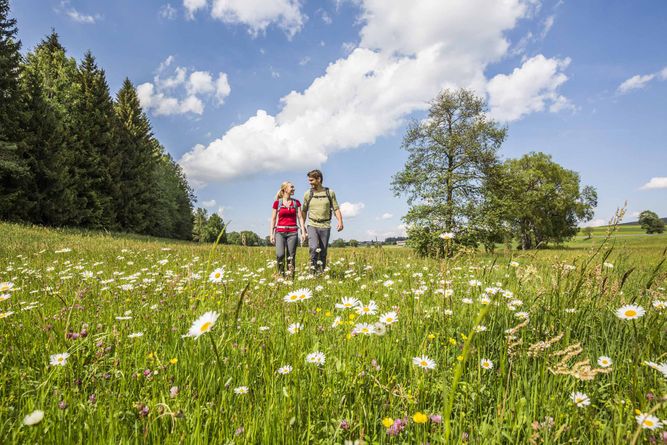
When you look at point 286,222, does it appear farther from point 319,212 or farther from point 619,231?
point 619,231

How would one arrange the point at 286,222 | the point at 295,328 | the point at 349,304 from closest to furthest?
1. the point at 295,328
2. the point at 349,304
3. the point at 286,222

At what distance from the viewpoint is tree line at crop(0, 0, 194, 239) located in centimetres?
2497

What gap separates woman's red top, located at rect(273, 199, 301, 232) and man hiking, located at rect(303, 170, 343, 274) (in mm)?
374

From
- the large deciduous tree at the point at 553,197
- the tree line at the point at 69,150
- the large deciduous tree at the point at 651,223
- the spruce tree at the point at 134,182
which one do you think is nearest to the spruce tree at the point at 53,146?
the tree line at the point at 69,150

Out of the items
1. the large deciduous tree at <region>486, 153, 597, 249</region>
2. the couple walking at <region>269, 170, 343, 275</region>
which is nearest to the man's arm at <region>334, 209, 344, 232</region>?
the couple walking at <region>269, 170, 343, 275</region>

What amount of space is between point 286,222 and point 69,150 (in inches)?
1312

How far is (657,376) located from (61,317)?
4269mm

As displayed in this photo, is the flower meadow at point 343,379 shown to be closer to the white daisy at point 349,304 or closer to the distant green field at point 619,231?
the white daisy at point 349,304

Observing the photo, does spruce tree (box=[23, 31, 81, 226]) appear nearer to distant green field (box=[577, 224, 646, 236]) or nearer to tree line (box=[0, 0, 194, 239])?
tree line (box=[0, 0, 194, 239])

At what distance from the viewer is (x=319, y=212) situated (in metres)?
7.79

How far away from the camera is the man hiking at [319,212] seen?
7.78 metres

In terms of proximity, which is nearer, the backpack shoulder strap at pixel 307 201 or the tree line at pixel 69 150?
the backpack shoulder strap at pixel 307 201

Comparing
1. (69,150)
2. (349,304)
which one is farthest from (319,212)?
(69,150)

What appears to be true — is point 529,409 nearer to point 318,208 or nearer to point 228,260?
point 318,208
